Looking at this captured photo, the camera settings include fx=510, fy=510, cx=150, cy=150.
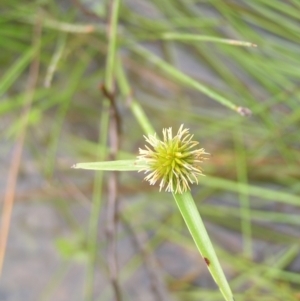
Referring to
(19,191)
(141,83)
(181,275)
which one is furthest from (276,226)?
(19,191)

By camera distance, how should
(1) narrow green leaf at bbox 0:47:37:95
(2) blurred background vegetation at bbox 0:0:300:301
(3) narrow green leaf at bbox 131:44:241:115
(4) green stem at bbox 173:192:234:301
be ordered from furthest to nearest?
(2) blurred background vegetation at bbox 0:0:300:301, (1) narrow green leaf at bbox 0:47:37:95, (3) narrow green leaf at bbox 131:44:241:115, (4) green stem at bbox 173:192:234:301

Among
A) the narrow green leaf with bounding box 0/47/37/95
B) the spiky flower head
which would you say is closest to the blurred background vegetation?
the narrow green leaf with bounding box 0/47/37/95

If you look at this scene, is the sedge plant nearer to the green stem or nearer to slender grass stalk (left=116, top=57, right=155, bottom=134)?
the green stem

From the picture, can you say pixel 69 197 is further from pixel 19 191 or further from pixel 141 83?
pixel 141 83

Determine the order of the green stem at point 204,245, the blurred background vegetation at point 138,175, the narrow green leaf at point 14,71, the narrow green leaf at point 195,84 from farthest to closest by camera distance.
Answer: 1. the blurred background vegetation at point 138,175
2. the narrow green leaf at point 14,71
3. the narrow green leaf at point 195,84
4. the green stem at point 204,245

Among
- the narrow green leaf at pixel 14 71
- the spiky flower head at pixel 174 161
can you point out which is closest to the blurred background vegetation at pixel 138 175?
the narrow green leaf at pixel 14 71

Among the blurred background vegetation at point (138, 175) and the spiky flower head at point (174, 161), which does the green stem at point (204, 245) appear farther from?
the blurred background vegetation at point (138, 175)

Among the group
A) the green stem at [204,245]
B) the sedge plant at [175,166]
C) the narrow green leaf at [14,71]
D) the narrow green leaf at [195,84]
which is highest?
the narrow green leaf at [14,71]

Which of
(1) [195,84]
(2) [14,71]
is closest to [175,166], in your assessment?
(1) [195,84]
